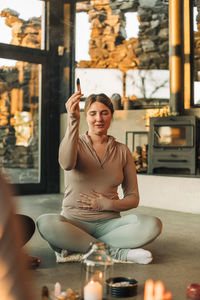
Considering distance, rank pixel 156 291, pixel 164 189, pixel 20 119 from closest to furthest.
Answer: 1. pixel 156 291
2. pixel 164 189
3. pixel 20 119

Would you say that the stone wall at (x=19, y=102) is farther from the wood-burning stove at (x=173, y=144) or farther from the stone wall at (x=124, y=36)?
the wood-burning stove at (x=173, y=144)

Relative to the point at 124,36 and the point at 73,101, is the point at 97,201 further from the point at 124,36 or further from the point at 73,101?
the point at 124,36

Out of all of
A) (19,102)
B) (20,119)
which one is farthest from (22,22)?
(20,119)

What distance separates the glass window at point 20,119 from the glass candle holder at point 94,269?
166 inches

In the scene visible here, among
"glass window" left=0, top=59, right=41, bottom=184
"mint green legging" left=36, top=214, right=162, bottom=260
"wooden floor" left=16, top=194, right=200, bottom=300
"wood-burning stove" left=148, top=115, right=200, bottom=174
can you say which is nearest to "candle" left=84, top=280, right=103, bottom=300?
"wooden floor" left=16, top=194, right=200, bottom=300

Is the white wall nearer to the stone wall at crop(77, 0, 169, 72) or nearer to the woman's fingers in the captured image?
the stone wall at crop(77, 0, 169, 72)

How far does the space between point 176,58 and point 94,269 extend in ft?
12.8

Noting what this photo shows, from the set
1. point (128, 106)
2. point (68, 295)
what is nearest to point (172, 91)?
point (128, 106)

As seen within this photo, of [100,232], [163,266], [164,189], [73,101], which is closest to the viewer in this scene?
[73,101]

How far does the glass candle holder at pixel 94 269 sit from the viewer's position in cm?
147

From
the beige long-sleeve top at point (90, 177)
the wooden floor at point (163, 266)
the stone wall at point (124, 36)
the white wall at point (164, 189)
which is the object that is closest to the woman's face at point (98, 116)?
the beige long-sleeve top at point (90, 177)

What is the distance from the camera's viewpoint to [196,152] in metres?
4.65

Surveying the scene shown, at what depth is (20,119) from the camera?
5.79 metres

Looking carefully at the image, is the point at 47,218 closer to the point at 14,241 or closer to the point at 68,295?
the point at 68,295
